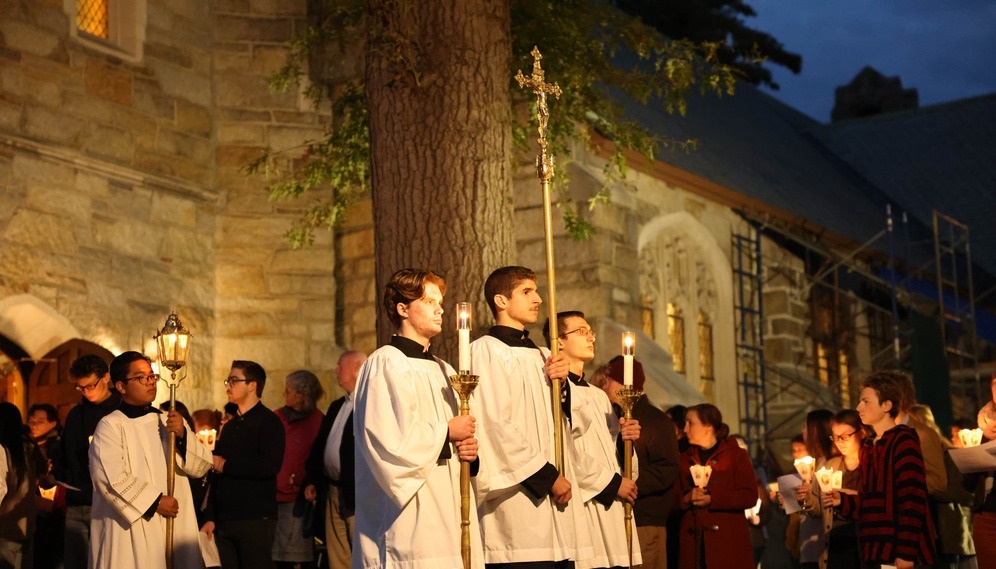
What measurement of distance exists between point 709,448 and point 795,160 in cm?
1759

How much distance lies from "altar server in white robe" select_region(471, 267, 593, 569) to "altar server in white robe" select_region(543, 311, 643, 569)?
33 cm

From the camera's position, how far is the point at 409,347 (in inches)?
238

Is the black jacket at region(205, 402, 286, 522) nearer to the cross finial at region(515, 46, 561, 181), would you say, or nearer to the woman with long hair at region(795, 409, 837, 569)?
the cross finial at region(515, 46, 561, 181)

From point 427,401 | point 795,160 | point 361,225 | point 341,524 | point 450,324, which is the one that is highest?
point 795,160

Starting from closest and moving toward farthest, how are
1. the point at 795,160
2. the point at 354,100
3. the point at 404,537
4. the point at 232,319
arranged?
the point at 404,537 → the point at 354,100 → the point at 232,319 → the point at 795,160

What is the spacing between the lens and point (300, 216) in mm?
14711

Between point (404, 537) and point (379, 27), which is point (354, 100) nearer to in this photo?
point (379, 27)

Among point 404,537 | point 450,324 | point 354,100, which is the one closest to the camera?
point 404,537

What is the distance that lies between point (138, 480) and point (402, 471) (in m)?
2.34

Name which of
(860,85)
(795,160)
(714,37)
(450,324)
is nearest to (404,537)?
(450,324)

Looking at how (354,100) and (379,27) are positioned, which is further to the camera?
(354,100)

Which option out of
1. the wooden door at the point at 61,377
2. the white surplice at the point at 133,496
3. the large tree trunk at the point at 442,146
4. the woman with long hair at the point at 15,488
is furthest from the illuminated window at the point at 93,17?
the white surplice at the point at 133,496

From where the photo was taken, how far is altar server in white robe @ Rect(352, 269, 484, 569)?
5746 mm

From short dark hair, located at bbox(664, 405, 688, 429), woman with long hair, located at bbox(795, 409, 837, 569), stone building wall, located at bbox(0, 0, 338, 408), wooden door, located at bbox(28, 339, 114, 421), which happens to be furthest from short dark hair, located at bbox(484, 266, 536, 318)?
stone building wall, located at bbox(0, 0, 338, 408)
